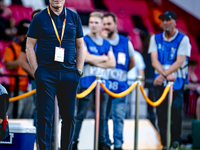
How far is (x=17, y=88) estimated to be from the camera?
5.07 meters

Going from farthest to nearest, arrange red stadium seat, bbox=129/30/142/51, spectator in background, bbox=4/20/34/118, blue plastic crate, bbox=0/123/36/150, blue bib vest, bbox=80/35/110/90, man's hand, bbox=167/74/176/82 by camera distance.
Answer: red stadium seat, bbox=129/30/142/51 → man's hand, bbox=167/74/176/82 → spectator in background, bbox=4/20/34/118 → blue bib vest, bbox=80/35/110/90 → blue plastic crate, bbox=0/123/36/150

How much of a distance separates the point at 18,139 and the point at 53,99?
0.47m

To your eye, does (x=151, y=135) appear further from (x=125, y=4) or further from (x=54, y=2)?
(x=125, y=4)

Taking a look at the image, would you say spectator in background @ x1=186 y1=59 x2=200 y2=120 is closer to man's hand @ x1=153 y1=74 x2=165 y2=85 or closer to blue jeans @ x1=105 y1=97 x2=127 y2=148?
man's hand @ x1=153 y1=74 x2=165 y2=85

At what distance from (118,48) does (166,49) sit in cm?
61

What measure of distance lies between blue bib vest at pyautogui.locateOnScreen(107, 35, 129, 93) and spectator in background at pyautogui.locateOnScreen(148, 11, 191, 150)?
382 millimetres

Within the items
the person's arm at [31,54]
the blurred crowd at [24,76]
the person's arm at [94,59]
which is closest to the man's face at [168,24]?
the person's arm at [94,59]

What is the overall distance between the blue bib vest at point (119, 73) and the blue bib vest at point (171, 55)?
0.44 m

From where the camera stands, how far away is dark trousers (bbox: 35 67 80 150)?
2920 mm

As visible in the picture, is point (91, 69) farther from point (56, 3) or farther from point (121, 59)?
point (56, 3)

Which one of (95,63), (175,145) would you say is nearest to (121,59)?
(95,63)

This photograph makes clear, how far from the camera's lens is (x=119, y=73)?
4395 mm

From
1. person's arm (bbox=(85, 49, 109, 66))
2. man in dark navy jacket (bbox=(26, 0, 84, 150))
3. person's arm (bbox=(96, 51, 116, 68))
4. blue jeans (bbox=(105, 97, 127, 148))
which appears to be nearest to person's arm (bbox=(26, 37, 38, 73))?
man in dark navy jacket (bbox=(26, 0, 84, 150))

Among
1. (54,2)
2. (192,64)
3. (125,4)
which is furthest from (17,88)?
(125,4)
